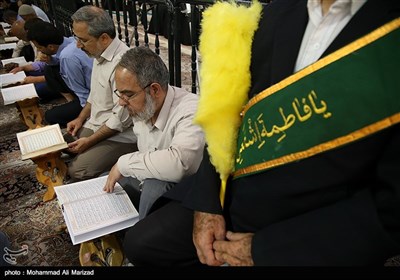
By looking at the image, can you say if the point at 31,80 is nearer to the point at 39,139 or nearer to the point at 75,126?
the point at 75,126

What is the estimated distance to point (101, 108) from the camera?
7.84 feet

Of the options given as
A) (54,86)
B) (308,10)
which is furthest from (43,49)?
(308,10)

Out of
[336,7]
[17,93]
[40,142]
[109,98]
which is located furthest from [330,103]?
[17,93]

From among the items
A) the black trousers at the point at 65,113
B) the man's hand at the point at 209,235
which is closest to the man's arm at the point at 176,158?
the man's hand at the point at 209,235

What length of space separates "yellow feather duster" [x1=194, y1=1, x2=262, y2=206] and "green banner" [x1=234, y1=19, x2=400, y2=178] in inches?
3.3

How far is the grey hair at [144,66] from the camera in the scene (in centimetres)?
160

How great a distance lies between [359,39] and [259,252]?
641 mm

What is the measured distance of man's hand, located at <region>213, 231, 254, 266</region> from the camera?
3.22 ft

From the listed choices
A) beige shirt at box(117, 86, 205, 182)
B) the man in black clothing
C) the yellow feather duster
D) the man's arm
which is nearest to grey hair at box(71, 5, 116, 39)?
beige shirt at box(117, 86, 205, 182)

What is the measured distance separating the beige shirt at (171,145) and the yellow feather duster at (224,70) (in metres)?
0.45

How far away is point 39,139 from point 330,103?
A: 199 centimetres

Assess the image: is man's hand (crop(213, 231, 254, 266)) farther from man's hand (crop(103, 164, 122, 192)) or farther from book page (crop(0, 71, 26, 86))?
book page (crop(0, 71, 26, 86))

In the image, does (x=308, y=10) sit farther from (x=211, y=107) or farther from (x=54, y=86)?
(x=54, y=86)

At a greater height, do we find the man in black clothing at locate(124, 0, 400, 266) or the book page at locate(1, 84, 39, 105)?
the man in black clothing at locate(124, 0, 400, 266)
